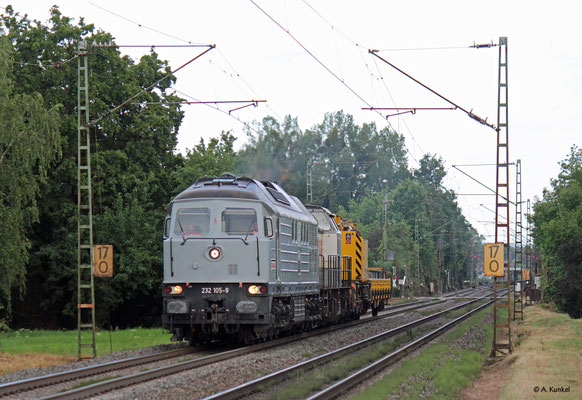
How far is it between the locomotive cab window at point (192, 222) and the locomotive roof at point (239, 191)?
414mm

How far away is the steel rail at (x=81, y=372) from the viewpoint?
14.0 m

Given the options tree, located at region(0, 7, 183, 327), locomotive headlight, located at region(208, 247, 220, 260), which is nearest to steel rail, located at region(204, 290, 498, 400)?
locomotive headlight, located at region(208, 247, 220, 260)

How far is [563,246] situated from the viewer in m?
58.1

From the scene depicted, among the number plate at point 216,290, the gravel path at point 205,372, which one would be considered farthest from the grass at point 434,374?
the number plate at point 216,290

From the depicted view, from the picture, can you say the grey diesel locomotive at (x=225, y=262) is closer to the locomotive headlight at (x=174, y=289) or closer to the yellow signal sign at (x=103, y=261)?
the locomotive headlight at (x=174, y=289)

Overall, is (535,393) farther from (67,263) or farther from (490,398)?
(67,263)

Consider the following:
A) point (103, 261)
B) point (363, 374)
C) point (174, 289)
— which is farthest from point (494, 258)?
point (103, 261)

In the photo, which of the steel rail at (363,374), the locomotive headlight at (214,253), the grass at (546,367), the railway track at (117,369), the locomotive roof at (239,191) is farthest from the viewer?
the locomotive roof at (239,191)

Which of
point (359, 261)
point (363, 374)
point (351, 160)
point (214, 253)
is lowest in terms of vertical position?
point (363, 374)

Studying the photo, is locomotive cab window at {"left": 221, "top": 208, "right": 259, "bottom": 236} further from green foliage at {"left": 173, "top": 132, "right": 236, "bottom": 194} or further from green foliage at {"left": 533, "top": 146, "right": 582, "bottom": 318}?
green foliage at {"left": 533, "top": 146, "right": 582, "bottom": 318}

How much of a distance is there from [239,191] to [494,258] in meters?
7.26

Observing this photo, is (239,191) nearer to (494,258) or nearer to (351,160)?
(494,258)

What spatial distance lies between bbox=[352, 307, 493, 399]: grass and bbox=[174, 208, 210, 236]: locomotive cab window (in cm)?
656

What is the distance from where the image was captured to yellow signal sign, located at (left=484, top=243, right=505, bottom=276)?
20.6 m
